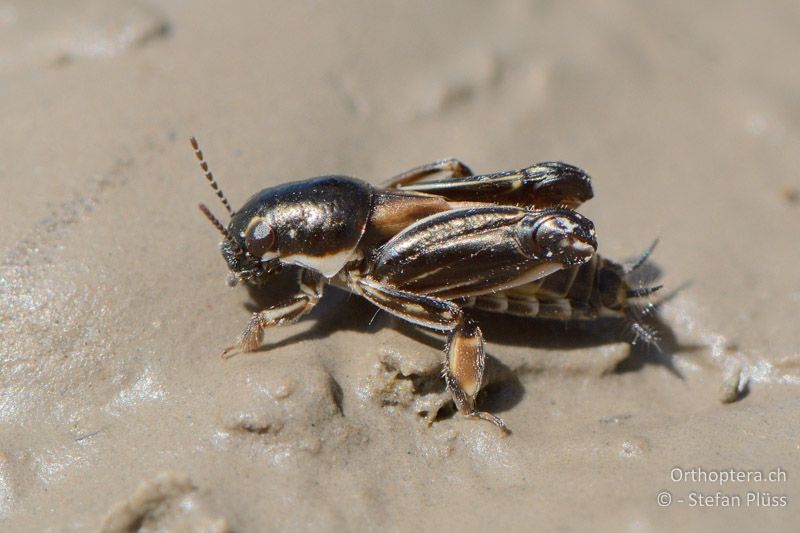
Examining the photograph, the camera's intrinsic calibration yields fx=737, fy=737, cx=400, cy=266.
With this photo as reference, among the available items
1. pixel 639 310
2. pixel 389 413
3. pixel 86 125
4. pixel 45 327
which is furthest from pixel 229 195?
pixel 639 310

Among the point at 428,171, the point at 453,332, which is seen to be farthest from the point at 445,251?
the point at 428,171

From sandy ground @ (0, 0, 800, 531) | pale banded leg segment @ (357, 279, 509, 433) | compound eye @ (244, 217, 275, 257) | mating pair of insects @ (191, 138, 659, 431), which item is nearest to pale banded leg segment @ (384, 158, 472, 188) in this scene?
mating pair of insects @ (191, 138, 659, 431)

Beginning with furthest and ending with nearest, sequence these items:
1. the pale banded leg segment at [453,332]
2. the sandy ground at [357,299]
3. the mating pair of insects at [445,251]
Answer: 1. the mating pair of insects at [445,251]
2. the pale banded leg segment at [453,332]
3. the sandy ground at [357,299]

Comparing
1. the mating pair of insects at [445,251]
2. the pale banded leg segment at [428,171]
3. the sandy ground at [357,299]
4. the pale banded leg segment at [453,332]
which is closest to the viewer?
the sandy ground at [357,299]

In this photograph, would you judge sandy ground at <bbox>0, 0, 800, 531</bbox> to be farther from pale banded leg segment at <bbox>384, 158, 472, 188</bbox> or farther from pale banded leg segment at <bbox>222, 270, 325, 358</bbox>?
pale banded leg segment at <bbox>384, 158, 472, 188</bbox>

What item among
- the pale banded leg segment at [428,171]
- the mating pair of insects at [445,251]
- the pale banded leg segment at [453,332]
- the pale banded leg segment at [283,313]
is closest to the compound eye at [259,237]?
the mating pair of insects at [445,251]

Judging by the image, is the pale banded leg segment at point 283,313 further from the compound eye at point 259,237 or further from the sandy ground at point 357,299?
the compound eye at point 259,237

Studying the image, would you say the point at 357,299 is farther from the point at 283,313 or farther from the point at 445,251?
the point at 445,251

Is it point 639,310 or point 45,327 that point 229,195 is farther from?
point 639,310
